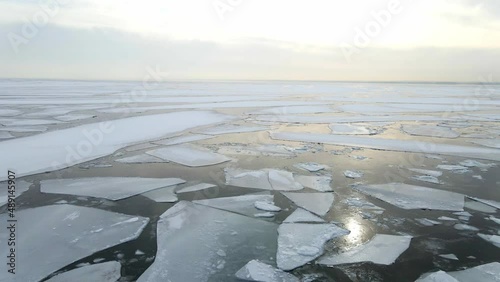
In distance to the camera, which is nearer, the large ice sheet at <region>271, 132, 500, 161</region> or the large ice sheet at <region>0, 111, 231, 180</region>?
the large ice sheet at <region>0, 111, 231, 180</region>

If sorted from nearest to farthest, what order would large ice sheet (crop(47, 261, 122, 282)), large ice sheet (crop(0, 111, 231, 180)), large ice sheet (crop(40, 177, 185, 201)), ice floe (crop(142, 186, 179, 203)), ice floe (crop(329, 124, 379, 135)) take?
1. large ice sheet (crop(47, 261, 122, 282))
2. ice floe (crop(142, 186, 179, 203))
3. large ice sheet (crop(40, 177, 185, 201))
4. large ice sheet (crop(0, 111, 231, 180))
5. ice floe (crop(329, 124, 379, 135))

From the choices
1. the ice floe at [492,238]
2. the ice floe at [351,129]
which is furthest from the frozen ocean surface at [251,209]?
the ice floe at [351,129]

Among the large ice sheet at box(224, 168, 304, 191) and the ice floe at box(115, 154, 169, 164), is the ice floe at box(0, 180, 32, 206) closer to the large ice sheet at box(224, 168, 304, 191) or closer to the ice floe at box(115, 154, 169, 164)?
the ice floe at box(115, 154, 169, 164)

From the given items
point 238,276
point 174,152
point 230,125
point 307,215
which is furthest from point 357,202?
point 230,125

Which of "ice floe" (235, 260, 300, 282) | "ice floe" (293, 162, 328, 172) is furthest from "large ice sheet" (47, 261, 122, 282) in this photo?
"ice floe" (293, 162, 328, 172)

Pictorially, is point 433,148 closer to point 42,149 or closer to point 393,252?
point 393,252

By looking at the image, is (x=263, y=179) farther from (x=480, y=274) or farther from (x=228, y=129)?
(x=228, y=129)

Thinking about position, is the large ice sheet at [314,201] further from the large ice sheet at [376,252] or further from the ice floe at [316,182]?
the large ice sheet at [376,252]
